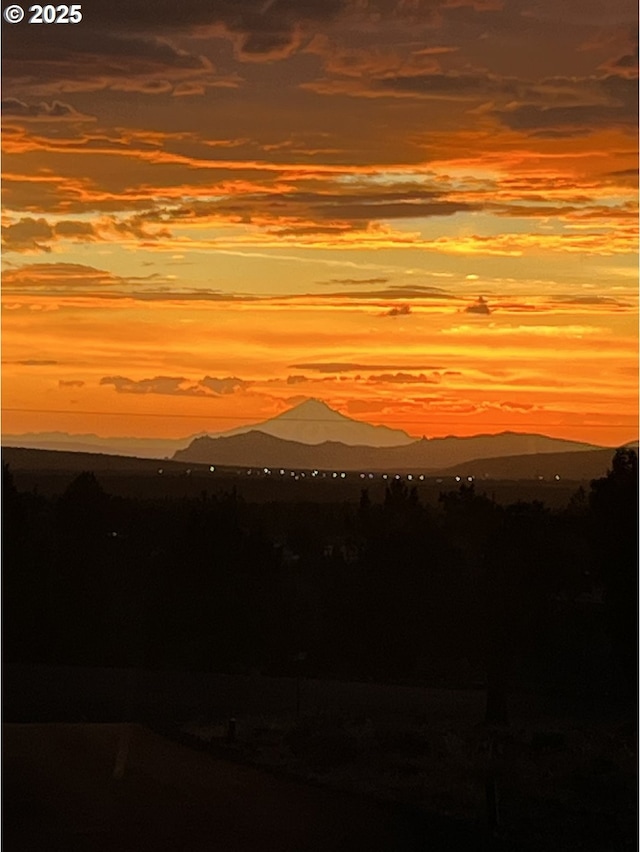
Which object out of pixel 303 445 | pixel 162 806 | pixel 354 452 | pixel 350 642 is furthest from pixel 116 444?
pixel 162 806

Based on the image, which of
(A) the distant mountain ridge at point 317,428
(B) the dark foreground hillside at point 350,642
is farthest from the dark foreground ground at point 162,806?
(A) the distant mountain ridge at point 317,428

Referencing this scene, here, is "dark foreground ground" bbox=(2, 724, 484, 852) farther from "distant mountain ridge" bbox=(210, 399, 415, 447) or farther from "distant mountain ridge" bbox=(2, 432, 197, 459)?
"distant mountain ridge" bbox=(210, 399, 415, 447)

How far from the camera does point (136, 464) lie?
2.26m

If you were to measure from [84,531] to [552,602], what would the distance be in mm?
950

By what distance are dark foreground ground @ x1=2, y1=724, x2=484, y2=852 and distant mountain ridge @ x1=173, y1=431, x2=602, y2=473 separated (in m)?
0.59

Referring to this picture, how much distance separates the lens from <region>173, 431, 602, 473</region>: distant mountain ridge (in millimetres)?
2232

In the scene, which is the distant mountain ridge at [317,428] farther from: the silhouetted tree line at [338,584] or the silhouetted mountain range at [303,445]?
the silhouetted tree line at [338,584]

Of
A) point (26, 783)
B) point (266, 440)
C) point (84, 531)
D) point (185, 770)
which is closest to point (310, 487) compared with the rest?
point (266, 440)

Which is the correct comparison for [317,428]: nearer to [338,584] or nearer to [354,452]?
[354,452]

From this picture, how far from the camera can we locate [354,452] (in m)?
2.27

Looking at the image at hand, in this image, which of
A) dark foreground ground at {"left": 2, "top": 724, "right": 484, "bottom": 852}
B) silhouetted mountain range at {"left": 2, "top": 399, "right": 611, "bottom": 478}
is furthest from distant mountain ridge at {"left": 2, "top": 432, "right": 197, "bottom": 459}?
dark foreground ground at {"left": 2, "top": 724, "right": 484, "bottom": 852}

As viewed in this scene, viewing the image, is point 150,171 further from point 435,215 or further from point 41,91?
point 435,215

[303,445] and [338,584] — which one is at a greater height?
[303,445]

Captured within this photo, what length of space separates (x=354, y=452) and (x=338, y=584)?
0.88ft
